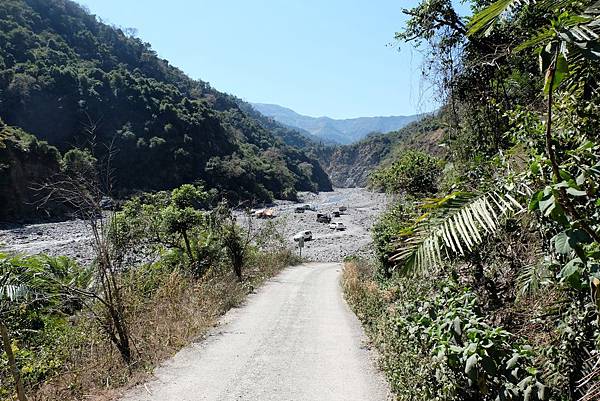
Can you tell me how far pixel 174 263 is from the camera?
1251 cm

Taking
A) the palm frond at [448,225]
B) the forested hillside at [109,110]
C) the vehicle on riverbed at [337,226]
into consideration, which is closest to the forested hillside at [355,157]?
the forested hillside at [109,110]

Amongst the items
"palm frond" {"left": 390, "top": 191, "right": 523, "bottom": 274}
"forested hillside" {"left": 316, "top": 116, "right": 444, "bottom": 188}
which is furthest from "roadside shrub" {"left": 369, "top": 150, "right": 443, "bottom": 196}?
"forested hillside" {"left": 316, "top": 116, "right": 444, "bottom": 188}

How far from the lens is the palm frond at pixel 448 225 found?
2270 millimetres

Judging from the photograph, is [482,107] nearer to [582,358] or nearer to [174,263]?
[582,358]

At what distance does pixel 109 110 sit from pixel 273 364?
6402 cm

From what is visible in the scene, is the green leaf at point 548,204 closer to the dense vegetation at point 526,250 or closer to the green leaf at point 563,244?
the dense vegetation at point 526,250

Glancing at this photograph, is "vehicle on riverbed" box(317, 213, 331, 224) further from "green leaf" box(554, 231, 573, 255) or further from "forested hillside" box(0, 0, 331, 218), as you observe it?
"green leaf" box(554, 231, 573, 255)

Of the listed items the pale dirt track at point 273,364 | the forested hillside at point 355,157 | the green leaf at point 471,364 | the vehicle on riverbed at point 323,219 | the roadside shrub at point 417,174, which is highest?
the forested hillside at point 355,157

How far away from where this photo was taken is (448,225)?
2355 mm

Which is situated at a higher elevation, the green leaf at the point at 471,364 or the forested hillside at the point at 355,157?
the forested hillside at the point at 355,157

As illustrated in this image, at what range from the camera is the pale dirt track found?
15.0 ft

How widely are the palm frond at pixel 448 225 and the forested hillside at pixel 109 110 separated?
4222cm

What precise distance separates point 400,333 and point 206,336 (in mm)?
3288

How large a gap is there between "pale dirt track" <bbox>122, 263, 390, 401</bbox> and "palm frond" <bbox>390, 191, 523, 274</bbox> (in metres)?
2.77
